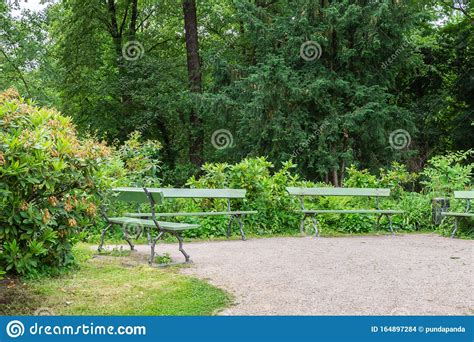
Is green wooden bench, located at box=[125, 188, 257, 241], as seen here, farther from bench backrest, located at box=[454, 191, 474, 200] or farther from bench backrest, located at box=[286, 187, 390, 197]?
bench backrest, located at box=[454, 191, 474, 200]

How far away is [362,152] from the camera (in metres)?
16.6

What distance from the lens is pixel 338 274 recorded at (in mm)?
6383

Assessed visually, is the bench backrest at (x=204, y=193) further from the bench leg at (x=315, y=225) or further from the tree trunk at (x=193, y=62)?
the tree trunk at (x=193, y=62)

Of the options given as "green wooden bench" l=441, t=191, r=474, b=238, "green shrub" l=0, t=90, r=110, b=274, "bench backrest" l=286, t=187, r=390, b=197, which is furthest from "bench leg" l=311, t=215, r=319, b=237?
"green shrub" l=0, t=90, r=110, b=274

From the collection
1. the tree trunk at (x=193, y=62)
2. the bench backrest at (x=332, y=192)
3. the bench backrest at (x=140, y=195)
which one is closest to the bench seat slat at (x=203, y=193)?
the bench backrest at (x=140, y=195)

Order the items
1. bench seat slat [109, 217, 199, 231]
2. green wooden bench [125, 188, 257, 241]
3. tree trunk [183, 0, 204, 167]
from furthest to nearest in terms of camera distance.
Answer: tree trunk [183, 0, 204, 167] → green wooden bench [125, 188, 257, 241] → bench seat slat [109, 217, 199, 231]

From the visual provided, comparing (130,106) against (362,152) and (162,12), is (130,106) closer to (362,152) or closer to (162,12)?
(162,12)

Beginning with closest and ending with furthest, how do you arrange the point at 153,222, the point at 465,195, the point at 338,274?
the point at 338,274 < the point at 153,222 < the point at 465,195

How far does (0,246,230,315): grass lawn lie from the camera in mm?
4679

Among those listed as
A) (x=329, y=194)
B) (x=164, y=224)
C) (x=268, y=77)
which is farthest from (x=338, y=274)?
(x=268, y=77)

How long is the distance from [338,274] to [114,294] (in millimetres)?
2545

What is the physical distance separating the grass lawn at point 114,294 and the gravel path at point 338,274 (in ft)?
1.03

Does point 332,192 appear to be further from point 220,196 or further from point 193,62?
point 193,62

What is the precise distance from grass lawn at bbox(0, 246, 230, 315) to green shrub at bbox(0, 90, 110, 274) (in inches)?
10.8
